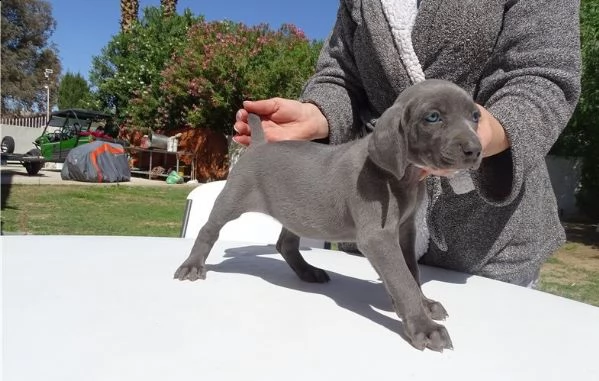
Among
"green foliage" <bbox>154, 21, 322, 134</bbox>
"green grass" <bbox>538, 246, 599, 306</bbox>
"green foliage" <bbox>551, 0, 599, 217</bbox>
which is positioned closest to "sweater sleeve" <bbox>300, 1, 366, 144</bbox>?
"green grass" <bbox>538, 246, 599, 306</bbox>

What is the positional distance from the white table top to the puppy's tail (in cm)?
33

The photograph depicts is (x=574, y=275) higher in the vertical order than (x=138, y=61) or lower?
lower

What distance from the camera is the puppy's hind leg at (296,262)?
1342 mm

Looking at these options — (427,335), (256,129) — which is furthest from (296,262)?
(427,335)

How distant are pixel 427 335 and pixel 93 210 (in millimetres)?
6799

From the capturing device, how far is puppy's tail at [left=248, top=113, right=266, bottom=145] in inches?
53.8

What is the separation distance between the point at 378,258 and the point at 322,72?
2.82 feet

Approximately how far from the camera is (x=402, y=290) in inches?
38.9

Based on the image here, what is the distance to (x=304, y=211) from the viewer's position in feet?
3.90

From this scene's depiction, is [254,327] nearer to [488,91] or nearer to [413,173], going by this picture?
[413,173]

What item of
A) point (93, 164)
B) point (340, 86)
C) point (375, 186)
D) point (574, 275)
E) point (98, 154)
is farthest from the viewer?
point (98, 154)

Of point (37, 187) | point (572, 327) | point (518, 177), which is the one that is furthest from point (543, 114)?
point (37, 187)

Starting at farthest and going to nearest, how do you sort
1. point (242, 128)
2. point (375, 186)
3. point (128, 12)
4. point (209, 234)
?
point (128, 12) < point (242, 128) < point (209, 234) < point (375, 186)

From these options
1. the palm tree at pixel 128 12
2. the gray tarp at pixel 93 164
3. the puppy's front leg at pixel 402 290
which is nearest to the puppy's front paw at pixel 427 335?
the puppy's front leg at pixel 402 290
